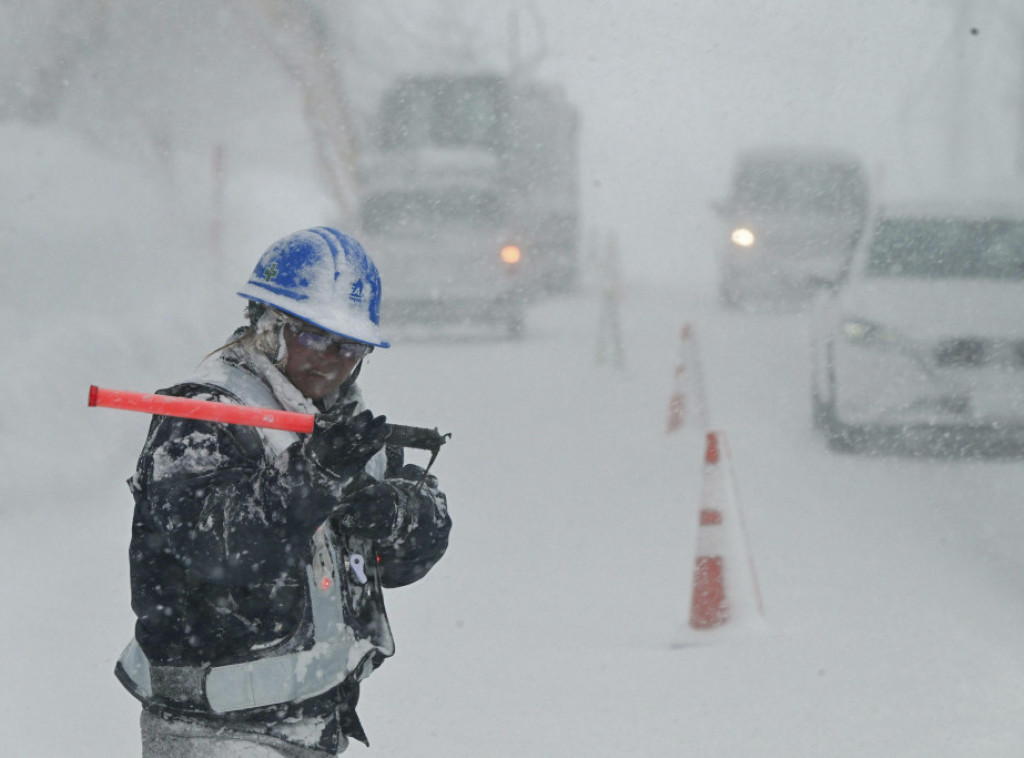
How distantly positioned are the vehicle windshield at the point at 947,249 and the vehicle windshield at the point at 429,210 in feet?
14.6

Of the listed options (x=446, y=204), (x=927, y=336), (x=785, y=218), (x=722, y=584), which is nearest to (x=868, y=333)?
(x=927, y=336)

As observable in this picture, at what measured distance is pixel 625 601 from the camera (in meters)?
5.36

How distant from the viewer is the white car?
7105mm

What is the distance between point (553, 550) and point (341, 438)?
4.70 meters

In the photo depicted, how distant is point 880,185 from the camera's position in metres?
17.8

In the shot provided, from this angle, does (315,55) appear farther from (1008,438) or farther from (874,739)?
(874,739)

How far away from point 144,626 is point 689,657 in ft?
9.61

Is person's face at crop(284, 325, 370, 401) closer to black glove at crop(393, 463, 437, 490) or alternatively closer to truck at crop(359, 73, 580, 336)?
black glove at crop(393, 463, 437, 490)

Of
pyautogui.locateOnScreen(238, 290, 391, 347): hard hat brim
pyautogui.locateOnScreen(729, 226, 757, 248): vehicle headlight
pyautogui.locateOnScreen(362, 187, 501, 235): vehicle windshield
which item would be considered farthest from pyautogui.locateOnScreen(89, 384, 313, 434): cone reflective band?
pyautogui.locateOnScreen(729, 226, 757, 248): vehicle headlight

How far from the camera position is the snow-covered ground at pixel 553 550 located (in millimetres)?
3920

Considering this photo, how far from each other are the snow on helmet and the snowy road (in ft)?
7.23

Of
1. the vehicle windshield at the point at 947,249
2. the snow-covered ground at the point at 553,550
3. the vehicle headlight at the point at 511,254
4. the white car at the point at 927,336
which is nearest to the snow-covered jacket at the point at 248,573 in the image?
the snow-covered ground at the point at 553,550

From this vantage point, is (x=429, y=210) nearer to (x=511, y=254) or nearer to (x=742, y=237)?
(x=511, y=254)

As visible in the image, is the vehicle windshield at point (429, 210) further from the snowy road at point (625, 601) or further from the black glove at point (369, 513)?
the black glove at point (369, 513)
